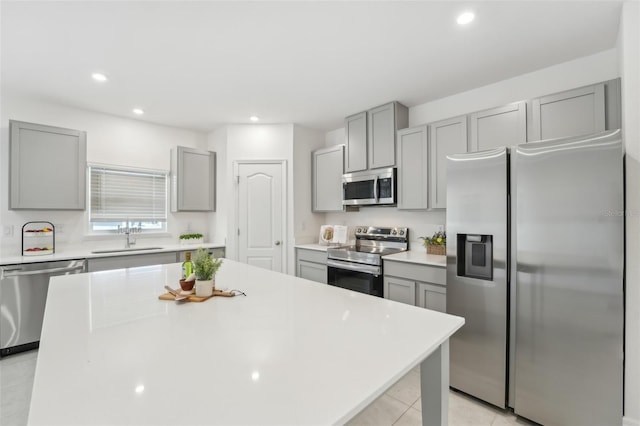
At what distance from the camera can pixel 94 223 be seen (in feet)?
11.9

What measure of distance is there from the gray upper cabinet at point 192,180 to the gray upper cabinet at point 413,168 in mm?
2691

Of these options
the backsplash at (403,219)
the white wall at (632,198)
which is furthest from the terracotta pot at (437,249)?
the white wall at (632,198)

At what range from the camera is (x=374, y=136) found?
3418 mm

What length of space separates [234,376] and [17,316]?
3311 mm

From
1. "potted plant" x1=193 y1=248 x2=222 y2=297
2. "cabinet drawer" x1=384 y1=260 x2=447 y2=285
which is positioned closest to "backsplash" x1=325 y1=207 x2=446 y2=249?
"cabinet drawer" x1=384 y1=260 x2=447 y2=285

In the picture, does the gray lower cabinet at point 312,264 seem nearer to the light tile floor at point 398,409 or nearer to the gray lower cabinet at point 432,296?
the gray lower cabinet at point 432,296

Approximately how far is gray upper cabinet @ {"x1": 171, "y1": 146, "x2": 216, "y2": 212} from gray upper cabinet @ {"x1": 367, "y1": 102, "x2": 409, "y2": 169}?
234 centimetres

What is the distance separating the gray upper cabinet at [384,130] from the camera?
10.6 feet

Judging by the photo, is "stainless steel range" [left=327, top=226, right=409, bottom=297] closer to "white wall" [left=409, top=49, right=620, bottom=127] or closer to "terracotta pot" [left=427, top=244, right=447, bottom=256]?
"terracotta pot" [left=427, top=244, right=447, bottom=256]

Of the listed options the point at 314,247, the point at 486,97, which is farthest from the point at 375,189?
the point at 486,97

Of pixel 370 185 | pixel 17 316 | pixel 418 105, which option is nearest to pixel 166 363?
pixel 370 185

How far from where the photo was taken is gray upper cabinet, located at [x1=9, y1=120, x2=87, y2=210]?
115 inches

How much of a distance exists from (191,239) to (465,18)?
Result: 3959 millimetres

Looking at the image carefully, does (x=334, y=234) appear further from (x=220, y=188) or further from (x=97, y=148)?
(x=97, y=148)
